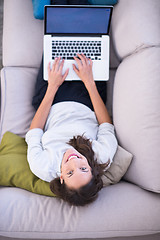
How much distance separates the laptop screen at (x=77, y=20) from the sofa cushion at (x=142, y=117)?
0.92 feet

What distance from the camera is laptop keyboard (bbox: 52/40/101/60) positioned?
1337mm

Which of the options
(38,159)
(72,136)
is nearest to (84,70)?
(72,136)

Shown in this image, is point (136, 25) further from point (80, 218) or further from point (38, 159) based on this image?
Result: point (80, 218)

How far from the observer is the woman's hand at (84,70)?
131 centimetres

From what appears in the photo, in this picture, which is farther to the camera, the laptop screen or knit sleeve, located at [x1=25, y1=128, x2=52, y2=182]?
the laptop screen

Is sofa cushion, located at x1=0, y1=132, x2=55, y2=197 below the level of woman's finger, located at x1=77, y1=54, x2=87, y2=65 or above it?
below

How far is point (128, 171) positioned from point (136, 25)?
0.76m

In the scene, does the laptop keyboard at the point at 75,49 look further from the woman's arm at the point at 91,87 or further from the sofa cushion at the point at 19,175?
the sofa cushion at the point at 19,175

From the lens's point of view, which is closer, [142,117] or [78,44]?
[142,117]

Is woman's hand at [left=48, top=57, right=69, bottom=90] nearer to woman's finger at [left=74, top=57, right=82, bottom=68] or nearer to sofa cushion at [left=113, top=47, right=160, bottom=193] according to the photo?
woman's finger at [left=74, top=57, right=82, bottom=68]

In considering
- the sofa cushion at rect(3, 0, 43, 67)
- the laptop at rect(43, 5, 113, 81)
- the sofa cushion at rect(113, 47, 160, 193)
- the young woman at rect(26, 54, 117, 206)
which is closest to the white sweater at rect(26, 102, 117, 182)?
the young woman at rect(26, 54, 117, 206)

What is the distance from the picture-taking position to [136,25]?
121 cm

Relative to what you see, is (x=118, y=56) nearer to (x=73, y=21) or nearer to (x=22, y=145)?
(x=73, y=21)

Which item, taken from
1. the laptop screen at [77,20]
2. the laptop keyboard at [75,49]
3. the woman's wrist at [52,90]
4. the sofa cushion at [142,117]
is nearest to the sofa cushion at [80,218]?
the sofa cushion at [142,117]
